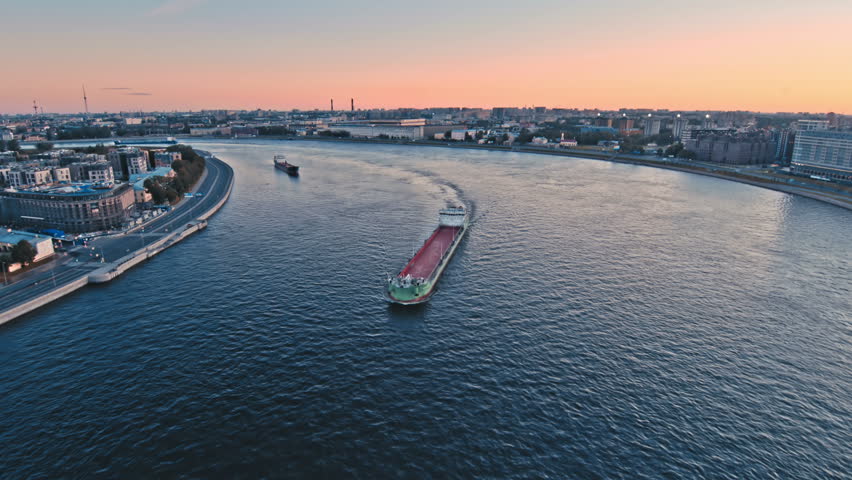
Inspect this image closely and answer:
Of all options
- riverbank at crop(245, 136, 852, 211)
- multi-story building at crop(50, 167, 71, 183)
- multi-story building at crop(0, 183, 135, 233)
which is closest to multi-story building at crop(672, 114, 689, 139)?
riverbank at crop(245, 136, 852, 211)

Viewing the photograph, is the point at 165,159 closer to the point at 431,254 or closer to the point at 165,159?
the point at 165,159

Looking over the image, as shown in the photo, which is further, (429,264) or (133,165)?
(133,165)

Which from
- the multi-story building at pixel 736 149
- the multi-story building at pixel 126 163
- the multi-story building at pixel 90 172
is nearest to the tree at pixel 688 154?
the multi-story building at pixel 736 149

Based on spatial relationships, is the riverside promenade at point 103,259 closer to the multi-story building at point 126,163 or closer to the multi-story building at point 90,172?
the multi-story building at point 90,172

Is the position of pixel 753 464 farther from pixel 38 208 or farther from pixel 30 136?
pixel 30 136

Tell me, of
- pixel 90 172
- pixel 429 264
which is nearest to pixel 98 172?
pixel 90 172

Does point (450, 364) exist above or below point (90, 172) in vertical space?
below

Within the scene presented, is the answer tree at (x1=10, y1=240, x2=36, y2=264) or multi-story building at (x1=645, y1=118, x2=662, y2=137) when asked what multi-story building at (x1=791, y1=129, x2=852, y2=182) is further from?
tree at (x1=10, y1=240, x2=36, y2=264)
